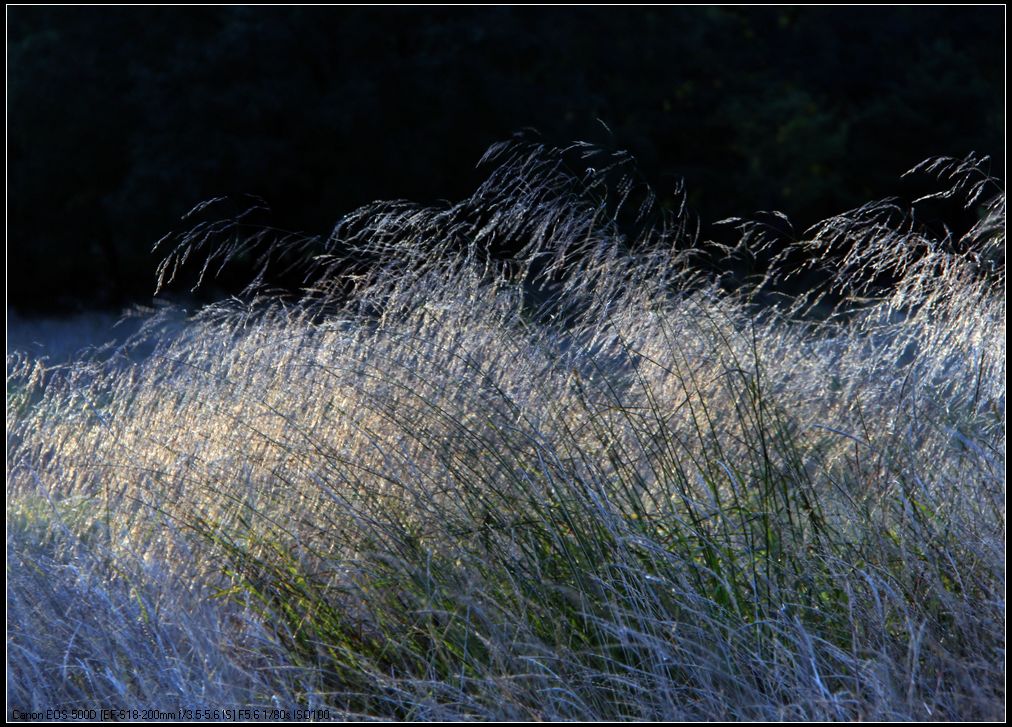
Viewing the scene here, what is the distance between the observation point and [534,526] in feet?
9.23

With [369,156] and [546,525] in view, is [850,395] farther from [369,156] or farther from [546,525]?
[369,156]

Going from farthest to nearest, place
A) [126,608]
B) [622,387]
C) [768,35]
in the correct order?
[768,35] < [622,387] < [126,608]

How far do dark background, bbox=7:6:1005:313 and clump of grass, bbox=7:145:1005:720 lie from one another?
10.6m

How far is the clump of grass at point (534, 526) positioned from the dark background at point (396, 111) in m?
10.6

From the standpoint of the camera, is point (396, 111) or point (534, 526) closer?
point (534, 526)

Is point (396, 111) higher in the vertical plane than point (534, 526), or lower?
higher

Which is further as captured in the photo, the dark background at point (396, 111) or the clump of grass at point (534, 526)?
the dark background at point (396, 111)

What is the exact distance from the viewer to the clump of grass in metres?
2.52

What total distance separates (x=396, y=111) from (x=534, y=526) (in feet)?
41.8

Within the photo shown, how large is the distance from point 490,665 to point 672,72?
16.5 metres

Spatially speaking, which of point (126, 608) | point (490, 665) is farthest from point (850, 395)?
point (126, 608)

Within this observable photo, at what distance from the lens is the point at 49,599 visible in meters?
3.12

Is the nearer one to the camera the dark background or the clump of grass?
the clump of grass

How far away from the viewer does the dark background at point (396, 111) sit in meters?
14.3
